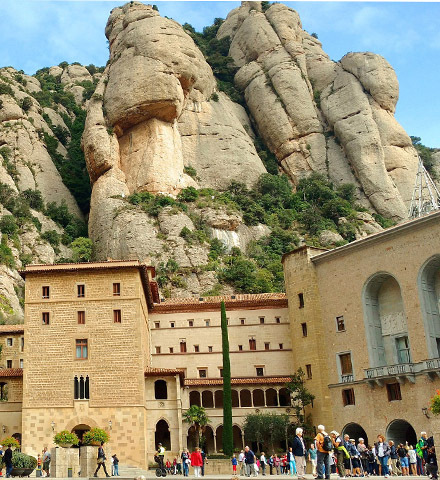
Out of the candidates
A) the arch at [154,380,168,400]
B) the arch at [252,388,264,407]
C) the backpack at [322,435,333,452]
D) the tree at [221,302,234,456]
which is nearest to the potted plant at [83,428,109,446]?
the arch at [154,380,168,400]

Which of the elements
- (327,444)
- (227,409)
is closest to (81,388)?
(227,409)

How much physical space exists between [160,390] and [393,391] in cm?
1474

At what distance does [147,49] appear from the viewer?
80562 mm

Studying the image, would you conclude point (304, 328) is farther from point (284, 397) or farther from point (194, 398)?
point (194, 398)

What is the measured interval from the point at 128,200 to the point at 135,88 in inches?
548

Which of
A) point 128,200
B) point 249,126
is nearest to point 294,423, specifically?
point 128,200

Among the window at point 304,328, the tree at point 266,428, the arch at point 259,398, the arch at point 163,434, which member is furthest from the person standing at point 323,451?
the arch at point 259,398

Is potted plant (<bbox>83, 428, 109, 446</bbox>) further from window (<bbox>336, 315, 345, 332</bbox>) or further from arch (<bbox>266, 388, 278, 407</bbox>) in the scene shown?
window (<bbox>336, 315, 345, 332</bbox>)

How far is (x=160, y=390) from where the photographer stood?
4234 cm

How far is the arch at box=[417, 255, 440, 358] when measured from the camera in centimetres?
3884

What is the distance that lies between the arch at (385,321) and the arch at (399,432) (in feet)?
12.9

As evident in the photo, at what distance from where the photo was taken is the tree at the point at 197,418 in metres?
42.6

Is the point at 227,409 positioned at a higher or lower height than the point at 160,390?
lower

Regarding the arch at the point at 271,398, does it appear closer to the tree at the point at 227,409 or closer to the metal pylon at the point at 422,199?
the tree at the point at 227,409
